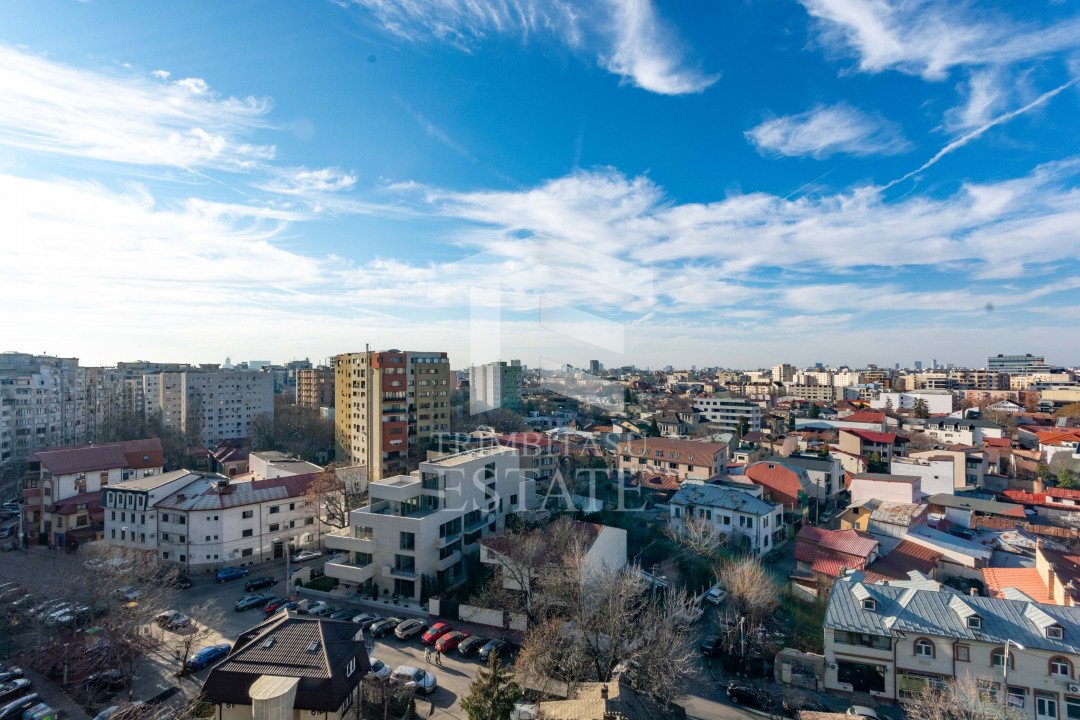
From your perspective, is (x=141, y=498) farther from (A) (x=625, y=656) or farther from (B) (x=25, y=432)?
(B) (x=25, y=432)

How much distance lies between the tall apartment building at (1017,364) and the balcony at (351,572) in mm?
87256

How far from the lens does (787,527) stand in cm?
1605

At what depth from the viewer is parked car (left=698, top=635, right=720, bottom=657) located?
9.75 meters

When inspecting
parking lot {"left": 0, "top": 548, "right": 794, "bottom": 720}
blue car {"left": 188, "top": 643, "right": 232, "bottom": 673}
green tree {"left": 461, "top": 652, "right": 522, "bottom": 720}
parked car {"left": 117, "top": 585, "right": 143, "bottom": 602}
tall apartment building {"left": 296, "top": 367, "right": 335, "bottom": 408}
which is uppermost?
tall apartment building {"left": 296, "top": 367, "right": 335, "bottom": 408}

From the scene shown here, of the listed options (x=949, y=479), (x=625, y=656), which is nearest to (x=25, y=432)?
(x=625, y=656)

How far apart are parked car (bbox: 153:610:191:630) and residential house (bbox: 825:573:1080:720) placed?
12008 millimetres

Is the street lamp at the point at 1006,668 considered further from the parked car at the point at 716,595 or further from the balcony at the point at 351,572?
the balcony at the point at 351,572

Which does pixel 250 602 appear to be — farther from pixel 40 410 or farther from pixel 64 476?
pixel 40 410

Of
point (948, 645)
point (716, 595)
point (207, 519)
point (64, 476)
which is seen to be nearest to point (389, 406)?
point (207, 519)

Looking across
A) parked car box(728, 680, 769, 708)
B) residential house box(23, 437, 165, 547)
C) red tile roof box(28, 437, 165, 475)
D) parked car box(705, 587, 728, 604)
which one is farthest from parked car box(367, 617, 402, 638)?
red tile roof box(28, 437, 165, 475)

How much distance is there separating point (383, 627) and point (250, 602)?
338 centimetres

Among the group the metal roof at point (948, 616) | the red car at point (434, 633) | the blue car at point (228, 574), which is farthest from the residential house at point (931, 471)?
the blue car at point (228, 574)

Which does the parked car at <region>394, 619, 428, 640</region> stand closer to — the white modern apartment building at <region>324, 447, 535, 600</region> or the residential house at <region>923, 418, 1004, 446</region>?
the white modern apartment building at <region>324, 447, 535, 600</region>

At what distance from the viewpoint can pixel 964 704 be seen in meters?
6.85
